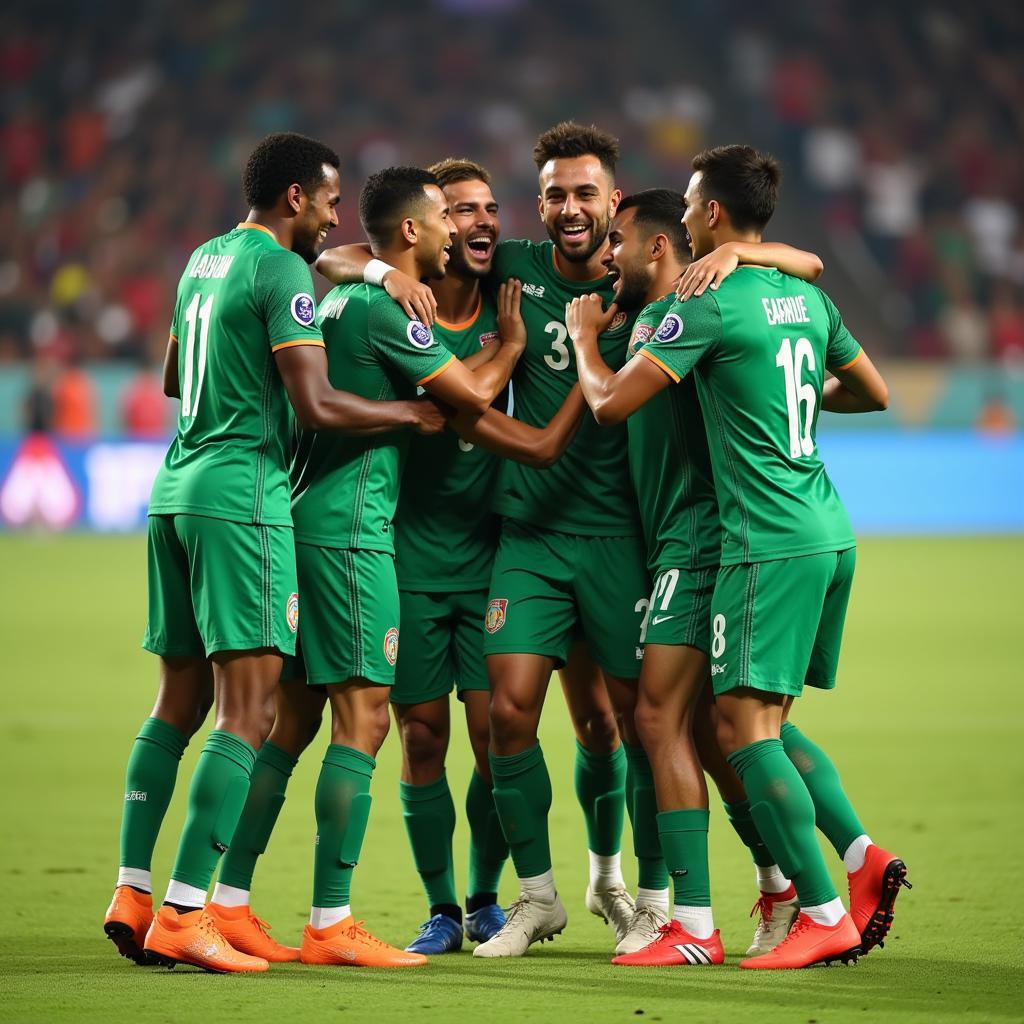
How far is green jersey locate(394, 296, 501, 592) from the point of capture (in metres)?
5.10

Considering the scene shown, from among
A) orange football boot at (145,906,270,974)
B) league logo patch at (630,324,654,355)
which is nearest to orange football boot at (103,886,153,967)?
orange football boot at (145,906,270,974)

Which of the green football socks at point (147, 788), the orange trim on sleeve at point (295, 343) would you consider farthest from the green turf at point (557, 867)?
the orange trim on sleeve at point (295, 343)

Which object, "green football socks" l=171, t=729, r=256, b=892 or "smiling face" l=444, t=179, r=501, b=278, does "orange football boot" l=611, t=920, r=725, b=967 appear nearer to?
"green football socks" l=171, t=729, r=256, b=892

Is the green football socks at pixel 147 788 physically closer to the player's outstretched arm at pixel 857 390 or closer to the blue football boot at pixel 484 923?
the blue football boot at pixel 484 923

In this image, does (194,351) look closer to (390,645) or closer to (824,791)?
(390,645)

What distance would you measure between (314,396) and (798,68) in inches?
969

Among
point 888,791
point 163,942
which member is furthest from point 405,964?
point 888,791

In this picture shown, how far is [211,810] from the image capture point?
4.32 m

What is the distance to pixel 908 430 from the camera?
67.7 feet

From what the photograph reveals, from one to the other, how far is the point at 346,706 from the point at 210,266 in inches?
50.6

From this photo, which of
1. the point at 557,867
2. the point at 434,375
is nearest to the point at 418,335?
the point at 434,375

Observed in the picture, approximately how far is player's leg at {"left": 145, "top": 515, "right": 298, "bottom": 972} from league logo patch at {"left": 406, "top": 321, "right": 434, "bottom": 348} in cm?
66

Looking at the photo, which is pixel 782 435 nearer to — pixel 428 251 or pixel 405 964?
pixel 428 251

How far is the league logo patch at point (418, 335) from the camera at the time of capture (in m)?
4.66
